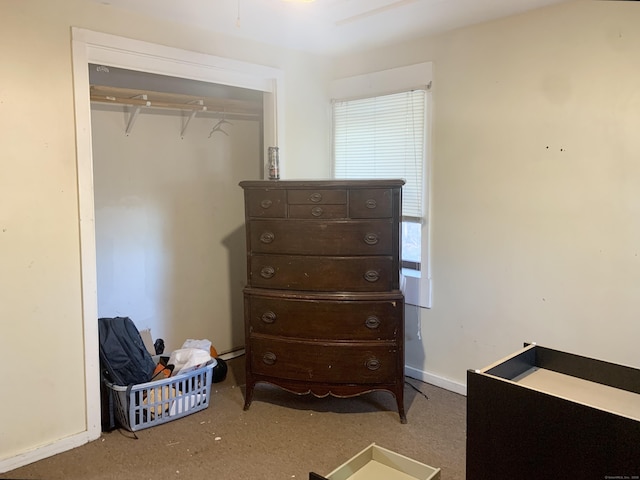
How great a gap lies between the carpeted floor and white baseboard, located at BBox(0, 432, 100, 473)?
0.03m

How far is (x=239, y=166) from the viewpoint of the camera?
156 inches

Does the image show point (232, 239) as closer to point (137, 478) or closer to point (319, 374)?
point (319, 374)

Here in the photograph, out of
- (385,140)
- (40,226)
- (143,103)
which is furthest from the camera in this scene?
(385,140)

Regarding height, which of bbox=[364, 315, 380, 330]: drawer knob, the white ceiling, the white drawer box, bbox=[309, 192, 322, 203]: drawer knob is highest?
the white ceiling

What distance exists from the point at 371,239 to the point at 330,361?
2.26 ft

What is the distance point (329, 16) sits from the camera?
278 cm

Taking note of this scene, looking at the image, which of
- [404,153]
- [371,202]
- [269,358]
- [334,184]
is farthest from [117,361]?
[404,153]

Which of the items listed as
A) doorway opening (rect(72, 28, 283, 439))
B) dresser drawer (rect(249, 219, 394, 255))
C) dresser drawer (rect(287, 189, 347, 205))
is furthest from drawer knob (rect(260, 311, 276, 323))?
doorway opening (rect(72, 28, 283, 439))

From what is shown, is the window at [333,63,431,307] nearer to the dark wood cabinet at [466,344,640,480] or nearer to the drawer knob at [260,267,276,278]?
the drawer knob at [260,267,276,278]

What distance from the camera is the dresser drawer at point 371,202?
2.73 m

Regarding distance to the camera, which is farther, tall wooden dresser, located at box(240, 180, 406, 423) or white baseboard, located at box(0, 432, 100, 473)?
tall wooden dresser, located at box(240, 180, 406, 423)

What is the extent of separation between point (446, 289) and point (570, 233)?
2.67 ft

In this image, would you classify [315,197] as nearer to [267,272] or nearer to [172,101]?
[267,272]

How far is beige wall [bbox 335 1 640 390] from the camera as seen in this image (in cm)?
247
